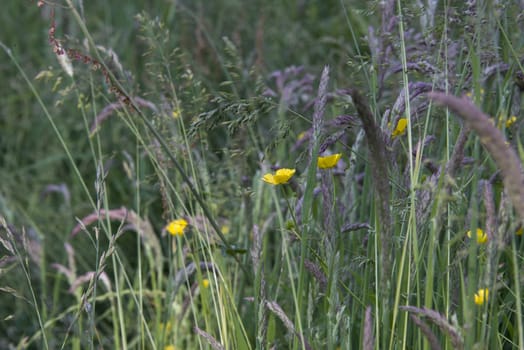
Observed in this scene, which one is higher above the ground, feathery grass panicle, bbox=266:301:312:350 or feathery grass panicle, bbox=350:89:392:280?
feathery grass panicle, bbox=350:89:392:280

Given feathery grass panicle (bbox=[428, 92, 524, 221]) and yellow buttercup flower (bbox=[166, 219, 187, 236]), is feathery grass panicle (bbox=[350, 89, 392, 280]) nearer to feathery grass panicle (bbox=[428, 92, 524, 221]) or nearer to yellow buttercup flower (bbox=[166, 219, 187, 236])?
feathery grass panicle (bbox=[428, 92, 524, 221])

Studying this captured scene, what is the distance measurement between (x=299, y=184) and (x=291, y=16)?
2222 millimetres

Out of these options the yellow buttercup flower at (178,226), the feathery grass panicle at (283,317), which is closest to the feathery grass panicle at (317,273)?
the feathery grass panicle at (283,317)

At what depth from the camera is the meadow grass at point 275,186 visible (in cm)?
108

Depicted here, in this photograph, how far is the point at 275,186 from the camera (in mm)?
1559

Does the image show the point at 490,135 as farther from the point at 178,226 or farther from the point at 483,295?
the point at 178,226

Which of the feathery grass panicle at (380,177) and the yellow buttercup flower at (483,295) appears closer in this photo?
the feathery grass panicle at (380,177)

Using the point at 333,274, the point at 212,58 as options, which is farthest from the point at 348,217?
the point at 212,58

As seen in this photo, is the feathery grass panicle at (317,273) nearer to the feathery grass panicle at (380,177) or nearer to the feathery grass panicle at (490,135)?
the feathery grass panicle at (380,177)

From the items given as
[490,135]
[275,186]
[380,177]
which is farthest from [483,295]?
[275,186]

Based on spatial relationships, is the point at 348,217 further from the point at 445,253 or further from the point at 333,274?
the point at 333,274

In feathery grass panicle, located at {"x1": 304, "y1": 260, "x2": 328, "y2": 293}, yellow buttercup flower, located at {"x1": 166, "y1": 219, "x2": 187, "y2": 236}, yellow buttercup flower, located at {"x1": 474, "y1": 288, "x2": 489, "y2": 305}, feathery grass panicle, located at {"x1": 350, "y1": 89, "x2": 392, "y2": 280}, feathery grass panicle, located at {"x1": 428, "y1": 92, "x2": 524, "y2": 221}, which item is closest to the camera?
feathery grass panicle, located at {"x1": 428, "y1": 92, "x2": 524, "y2": 221}

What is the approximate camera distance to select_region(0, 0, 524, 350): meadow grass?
3.56ft

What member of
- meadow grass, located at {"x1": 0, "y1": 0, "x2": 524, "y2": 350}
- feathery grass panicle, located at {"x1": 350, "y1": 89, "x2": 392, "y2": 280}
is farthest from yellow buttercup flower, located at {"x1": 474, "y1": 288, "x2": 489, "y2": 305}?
feathery grass panicle, located at {"x1": 350, "y1": 89, "x2": 392, "y2": 280}
